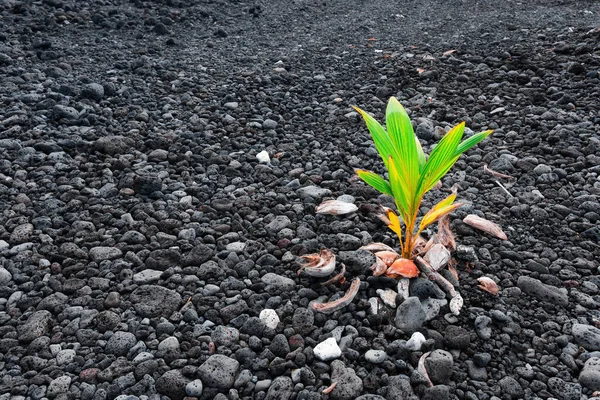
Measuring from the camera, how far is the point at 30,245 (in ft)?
8.09

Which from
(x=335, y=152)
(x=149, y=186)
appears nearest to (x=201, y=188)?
(x=149, y=186)

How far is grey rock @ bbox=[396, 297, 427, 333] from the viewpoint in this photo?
201cm

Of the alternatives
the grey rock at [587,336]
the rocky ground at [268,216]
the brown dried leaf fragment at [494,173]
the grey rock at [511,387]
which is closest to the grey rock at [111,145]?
the rocky ground at [268,216]

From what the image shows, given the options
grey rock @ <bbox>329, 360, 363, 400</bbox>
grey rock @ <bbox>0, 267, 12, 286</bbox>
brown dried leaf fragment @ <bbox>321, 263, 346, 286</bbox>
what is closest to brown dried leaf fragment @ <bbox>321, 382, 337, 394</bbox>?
grey rock @ <bbox>329, 360, 363, 400</bbox>

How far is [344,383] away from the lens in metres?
Result: 1.78

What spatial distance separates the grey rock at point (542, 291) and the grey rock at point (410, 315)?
0.49 meters

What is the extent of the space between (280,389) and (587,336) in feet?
3.78

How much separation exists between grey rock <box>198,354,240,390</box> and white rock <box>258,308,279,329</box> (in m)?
0.22

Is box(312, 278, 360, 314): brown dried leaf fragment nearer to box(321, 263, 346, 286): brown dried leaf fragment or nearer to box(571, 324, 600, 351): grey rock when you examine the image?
box(321, 263, 346, 286): brown dried leaf fragment

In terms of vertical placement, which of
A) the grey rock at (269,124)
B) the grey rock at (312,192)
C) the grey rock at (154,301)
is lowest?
the grey rock at (154,301)

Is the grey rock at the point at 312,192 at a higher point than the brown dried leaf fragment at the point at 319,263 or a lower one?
lower

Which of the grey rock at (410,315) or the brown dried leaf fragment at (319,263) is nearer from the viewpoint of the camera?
the grey rock at (410,315)

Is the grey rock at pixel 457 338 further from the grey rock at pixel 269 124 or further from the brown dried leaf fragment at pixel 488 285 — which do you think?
the grey rock at pixel 269 124

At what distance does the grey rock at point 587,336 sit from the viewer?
6.27 ft
